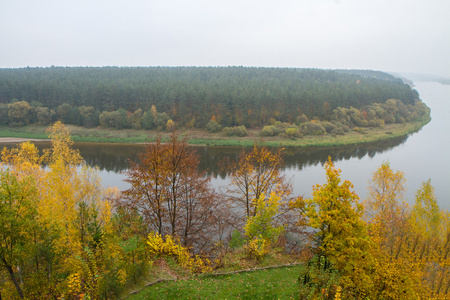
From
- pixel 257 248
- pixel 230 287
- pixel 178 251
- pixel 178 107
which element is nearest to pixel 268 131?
pixel 178 107

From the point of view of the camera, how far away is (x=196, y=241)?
18516 mm

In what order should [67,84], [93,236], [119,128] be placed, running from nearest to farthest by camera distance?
[93,236]
[119,128]
[67,84]

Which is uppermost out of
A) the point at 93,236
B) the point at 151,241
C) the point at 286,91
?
the point at 286,91

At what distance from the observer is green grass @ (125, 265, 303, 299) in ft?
37.2

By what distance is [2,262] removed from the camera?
926cm

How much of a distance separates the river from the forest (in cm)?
919

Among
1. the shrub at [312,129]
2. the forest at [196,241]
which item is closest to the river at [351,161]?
the shrub at [312,129]

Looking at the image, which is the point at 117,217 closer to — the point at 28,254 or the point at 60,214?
the point at 60,214

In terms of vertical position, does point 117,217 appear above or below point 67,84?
below

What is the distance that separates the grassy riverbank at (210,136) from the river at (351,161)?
2.22 metres

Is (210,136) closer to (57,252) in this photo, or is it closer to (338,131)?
(338,131)

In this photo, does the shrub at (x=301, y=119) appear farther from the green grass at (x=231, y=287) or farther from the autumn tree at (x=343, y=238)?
the autumn tree at (x=343, y=238)

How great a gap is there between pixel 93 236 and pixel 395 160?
145 ft

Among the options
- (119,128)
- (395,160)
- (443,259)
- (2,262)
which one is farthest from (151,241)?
(119,128)
